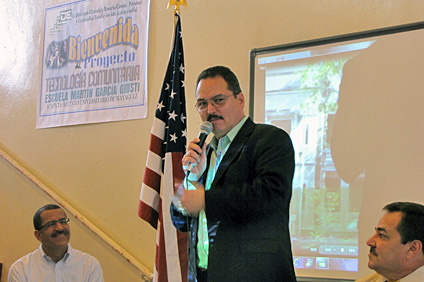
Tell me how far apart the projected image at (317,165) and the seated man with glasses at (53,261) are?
4.64 ft

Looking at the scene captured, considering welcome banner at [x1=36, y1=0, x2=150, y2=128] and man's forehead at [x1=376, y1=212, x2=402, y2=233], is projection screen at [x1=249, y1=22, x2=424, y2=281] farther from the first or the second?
welcome banner at [x1=36, y1=0, x2=150, y2=128]

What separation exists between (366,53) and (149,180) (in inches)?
58.0

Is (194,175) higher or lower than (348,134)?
lower

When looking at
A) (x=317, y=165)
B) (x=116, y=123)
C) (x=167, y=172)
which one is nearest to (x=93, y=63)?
(x=116, y=123)

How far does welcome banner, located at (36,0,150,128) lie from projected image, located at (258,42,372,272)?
123cm

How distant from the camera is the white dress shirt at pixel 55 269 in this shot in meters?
3.27

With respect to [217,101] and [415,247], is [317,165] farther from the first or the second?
[217,101]

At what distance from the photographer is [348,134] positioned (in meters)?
2.85

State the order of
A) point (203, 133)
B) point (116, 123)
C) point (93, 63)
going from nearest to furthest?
point (203, 133)
point (116, 123)
point (93, 63)

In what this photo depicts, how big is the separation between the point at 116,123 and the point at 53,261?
116cm

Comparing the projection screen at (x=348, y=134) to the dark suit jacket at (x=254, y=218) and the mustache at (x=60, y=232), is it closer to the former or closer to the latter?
the dark suit jacket at (x=254, y=218)

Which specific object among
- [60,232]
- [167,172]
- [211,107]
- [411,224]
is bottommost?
[60,232]

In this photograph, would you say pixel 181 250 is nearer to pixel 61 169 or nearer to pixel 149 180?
pixel 149 180

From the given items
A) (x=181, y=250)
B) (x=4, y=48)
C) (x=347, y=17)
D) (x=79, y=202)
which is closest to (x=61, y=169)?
(x=79, y=202)
